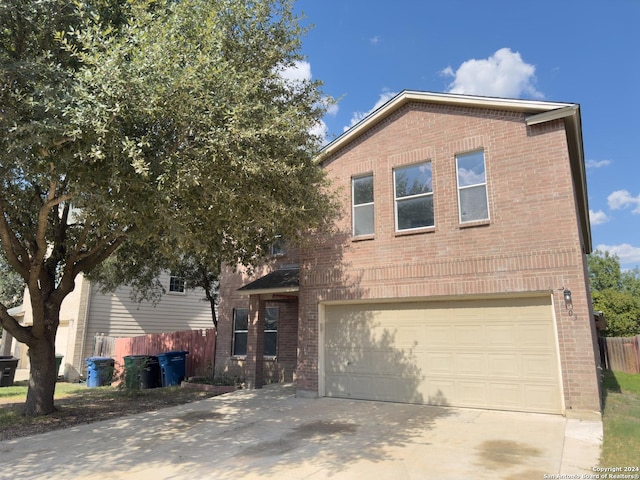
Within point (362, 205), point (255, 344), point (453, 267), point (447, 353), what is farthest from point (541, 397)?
point (255, 344)

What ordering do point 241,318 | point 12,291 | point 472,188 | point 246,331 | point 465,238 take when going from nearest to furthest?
point 465,238
point 472,188
point 246,331
point 241,318
point 12,291

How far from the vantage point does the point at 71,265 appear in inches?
409

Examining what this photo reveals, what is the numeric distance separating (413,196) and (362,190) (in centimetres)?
152

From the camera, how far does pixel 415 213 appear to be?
11078 mm

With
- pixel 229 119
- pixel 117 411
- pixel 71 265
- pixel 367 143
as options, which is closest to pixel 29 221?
pixel 71 265

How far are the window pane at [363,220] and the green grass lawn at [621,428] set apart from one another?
20.7ft

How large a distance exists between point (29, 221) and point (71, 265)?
1359 mm

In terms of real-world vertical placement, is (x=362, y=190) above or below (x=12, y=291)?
above

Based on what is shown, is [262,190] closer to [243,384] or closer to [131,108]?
[131,108]

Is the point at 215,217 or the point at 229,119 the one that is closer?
the point at 229,119

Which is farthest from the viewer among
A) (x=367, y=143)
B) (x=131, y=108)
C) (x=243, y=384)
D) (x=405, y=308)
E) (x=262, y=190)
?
(x=243, y=384)

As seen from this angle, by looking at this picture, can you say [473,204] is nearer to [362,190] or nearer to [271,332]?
[362,190]

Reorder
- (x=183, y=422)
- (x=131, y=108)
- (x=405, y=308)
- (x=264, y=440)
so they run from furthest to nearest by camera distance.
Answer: (x=405, y=308) → (x=183, y=422) → (x=264, y=440) → (x=131, y=108)

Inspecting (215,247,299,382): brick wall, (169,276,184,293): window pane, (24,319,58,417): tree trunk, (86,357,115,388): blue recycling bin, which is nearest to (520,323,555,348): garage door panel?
Answer: (215,247,299,382): brick wall
